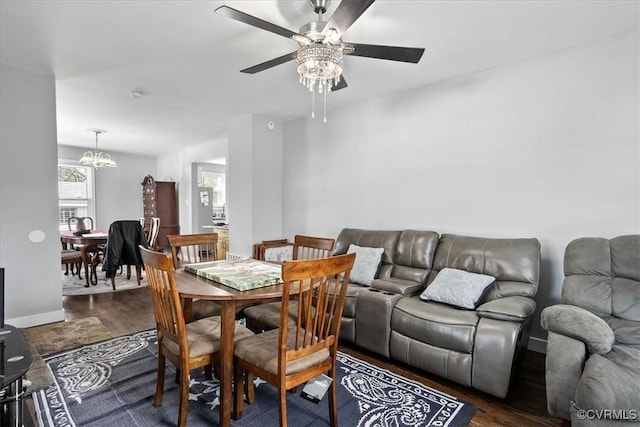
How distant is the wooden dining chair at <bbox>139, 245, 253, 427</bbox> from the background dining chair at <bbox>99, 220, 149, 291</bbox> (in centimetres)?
327

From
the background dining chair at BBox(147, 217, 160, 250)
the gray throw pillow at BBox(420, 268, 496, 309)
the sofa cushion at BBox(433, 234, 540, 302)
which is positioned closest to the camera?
the gray throw pillow at BBox(420, 268, 496, 309)

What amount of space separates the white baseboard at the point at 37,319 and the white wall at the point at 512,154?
3.36 m

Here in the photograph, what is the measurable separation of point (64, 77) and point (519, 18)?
414 centimetres

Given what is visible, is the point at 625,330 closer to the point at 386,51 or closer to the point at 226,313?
the point at 386,51

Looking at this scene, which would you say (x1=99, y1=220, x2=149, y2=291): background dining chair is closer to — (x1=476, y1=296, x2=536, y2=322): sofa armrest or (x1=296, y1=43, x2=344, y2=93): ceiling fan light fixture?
(x1=296, y1=43, x2=344, y2=93): ceiling fan light fixture

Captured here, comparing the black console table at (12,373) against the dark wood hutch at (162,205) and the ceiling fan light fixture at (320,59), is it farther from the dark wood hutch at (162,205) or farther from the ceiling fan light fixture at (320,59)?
the dark wood hutch at (162,205)

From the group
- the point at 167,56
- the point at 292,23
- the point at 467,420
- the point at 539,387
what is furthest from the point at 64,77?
the point at 539,387

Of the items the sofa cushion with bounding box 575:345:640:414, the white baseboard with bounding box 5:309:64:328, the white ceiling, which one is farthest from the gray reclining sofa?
the white baseboard with bounding box 5:309:64:328

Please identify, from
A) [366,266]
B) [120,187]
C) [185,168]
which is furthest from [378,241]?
[120,187]

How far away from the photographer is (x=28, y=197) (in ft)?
10.6

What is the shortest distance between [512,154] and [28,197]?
4.69 m

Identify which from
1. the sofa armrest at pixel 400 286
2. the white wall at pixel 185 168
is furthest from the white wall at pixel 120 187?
the sofa armrest at pixel 400 286

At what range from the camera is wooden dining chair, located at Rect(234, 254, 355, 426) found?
59.6 inches

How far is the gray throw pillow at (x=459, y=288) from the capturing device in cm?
240
